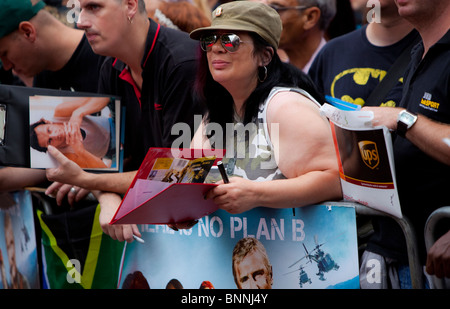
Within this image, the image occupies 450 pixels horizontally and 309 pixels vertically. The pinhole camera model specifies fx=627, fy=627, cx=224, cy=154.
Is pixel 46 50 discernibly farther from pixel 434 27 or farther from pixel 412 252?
pixel 412 252

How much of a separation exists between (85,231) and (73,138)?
2.21 ft

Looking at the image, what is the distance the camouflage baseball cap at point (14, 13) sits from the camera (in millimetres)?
4672

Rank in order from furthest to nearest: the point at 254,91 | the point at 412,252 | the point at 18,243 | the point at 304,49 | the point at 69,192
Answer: the point at 304,49
the point at 18,243
the point at 69,192
the point at 254,91
the point at 412,252

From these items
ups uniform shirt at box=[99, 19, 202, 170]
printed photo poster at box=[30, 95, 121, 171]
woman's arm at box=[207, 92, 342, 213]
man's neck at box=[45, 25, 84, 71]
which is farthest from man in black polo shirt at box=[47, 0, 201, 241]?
woman's arm at box=[207, 92, 342, 213]

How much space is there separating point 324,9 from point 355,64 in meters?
1.07

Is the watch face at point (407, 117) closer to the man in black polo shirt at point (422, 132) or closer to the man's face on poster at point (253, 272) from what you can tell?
the man in black polo shirt at point (422, 132)

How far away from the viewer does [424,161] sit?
109 inches

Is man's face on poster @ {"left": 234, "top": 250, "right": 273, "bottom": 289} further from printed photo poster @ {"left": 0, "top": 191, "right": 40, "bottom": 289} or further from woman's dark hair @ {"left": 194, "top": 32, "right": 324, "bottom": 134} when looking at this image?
printed photo poster @ {"left": 0, "top": 191, "right": 40, "bottom": 289}

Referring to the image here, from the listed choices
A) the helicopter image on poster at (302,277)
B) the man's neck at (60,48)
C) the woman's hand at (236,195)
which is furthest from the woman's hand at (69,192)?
the helicopter image on poster at (302,277)

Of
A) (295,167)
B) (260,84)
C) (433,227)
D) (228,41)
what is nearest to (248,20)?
(228,41)

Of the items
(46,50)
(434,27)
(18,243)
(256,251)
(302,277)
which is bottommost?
(302,277)
